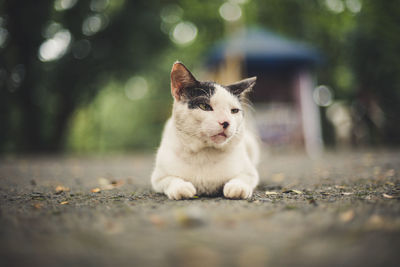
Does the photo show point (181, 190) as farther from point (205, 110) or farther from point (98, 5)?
point (98, 5)

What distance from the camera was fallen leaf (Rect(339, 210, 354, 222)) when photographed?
5.25ft

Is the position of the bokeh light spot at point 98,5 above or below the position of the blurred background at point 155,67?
above

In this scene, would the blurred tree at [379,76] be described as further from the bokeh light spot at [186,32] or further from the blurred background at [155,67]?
the bokeh light spot at [186,32]

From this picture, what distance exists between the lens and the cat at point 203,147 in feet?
7.25

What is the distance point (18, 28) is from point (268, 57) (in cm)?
875

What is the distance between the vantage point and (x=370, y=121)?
10.0m

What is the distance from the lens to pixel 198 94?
2426 millimetres

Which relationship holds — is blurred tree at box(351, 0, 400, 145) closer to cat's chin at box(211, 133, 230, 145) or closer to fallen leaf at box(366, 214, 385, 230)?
cat's chin at box(211, 133, 230, 145)

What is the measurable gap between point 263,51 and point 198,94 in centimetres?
667

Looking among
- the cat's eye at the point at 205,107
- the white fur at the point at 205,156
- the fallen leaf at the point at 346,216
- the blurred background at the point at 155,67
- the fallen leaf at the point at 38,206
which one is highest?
the blurred background at the point at 155,67

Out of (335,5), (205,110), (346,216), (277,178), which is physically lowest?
(277,178)

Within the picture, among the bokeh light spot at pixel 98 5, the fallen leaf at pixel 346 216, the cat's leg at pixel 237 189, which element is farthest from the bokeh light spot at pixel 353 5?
the fallen leaf at pixel 346 216

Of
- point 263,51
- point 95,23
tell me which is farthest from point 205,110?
point 95,23

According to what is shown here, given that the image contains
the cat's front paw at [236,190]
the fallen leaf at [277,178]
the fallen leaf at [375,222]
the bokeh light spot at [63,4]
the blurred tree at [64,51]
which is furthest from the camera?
the bokeh light spot at [63,4]
